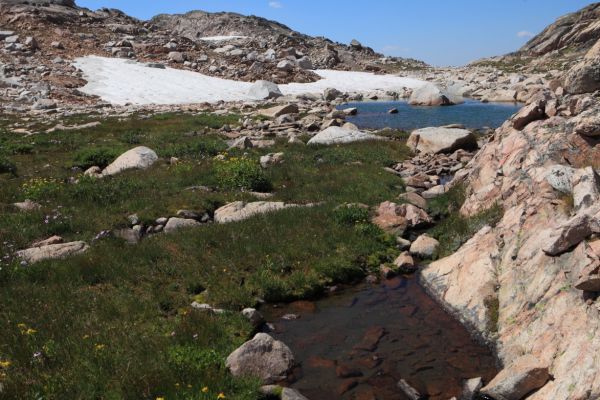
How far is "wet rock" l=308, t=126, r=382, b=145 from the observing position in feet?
88.7

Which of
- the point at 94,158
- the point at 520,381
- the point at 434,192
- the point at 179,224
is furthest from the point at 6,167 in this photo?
the point at 520,381

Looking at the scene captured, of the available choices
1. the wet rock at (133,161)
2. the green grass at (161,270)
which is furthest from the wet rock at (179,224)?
the wet rock at (133,161)

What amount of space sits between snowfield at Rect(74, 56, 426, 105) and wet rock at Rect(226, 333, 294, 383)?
4731 cm

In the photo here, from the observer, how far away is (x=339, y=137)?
90.3ft

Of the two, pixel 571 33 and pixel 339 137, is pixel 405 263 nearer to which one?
pixel 339 137

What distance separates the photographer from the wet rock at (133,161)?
68.4 ft

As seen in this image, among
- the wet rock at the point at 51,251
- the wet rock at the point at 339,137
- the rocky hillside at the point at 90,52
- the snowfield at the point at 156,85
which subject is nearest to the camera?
the wet rock at the point at 51,251

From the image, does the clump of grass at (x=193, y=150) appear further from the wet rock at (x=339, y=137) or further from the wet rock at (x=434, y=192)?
the wet rock at (x=434, y=192)

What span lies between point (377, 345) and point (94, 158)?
60.1ft

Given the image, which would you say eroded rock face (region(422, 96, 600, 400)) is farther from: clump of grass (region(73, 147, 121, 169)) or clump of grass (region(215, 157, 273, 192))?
clump of grass (region(73, 147, 121, 169))

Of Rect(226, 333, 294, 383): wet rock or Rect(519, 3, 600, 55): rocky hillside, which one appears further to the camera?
Rect(519, 3, 600, 55): rocky hillside

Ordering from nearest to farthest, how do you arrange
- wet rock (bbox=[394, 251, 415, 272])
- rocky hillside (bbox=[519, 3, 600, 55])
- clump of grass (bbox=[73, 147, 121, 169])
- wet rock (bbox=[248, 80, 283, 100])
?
wet rock (bbox=[394, 251, 415, 272])
clump of grass (bbox=[73, 147, 121, 169])
wet rock (bbox=[248, 80, 283, 100])
rocky hillside (bbox=[519, 3, 600, 55])

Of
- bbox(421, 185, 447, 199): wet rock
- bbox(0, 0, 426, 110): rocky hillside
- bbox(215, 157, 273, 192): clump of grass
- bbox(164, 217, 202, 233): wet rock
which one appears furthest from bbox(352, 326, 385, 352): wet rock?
bbox(0, 0, 426, 110): rocky hillside

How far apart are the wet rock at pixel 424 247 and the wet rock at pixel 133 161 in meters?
12.8
